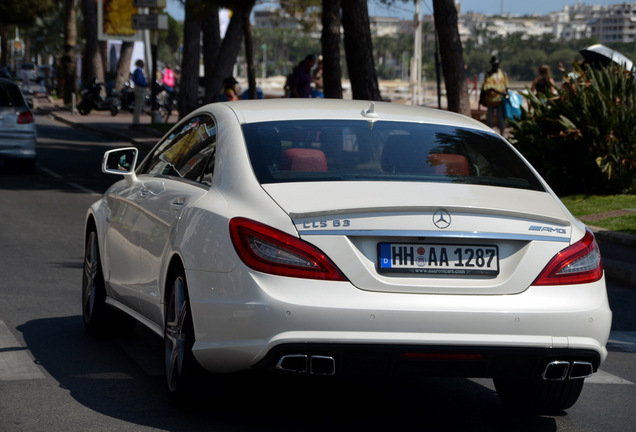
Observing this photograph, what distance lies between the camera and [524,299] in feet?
17.4

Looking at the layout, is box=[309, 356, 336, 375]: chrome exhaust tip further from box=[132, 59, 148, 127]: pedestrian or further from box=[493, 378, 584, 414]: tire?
box=[132, 59, 148, 127]: pedestrian

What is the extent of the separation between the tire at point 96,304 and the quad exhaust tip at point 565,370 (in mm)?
3192

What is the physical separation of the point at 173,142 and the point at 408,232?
223cm

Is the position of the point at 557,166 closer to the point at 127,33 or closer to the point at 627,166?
the point at 627,166

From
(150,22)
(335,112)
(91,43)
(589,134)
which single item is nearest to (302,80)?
(150,22)

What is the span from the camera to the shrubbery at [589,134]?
1619cm

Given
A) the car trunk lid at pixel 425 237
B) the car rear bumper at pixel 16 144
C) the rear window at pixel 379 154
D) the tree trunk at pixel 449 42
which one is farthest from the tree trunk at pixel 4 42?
the car trunk lid at pixel 425 237

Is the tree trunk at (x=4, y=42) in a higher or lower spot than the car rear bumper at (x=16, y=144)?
lower

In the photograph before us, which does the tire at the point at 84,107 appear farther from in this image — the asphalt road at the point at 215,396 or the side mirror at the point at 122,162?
the side mirror at the point at 122,162

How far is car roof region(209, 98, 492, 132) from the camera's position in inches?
248

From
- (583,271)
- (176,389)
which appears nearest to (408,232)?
(583,271)

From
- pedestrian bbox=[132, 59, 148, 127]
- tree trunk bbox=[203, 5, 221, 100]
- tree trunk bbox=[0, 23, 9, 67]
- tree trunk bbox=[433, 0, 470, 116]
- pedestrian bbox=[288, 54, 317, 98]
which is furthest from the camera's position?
tree trunk bbox=[0, 23, 9, 67]

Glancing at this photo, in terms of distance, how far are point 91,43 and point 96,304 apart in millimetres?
45140

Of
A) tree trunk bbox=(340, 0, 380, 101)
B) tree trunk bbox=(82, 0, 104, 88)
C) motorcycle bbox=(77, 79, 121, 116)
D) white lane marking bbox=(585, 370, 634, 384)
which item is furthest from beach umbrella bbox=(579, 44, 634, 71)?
tree trunk bbox=(82, 0, 104, 88)
